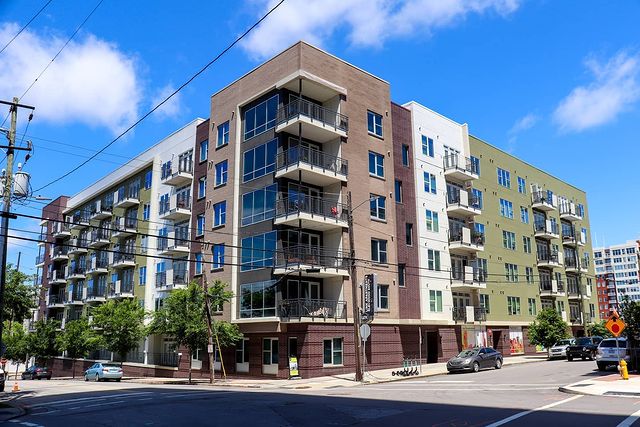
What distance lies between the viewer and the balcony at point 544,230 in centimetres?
5828

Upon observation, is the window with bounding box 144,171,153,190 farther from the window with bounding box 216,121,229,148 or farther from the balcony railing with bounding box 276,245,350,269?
the balcony railing with bounding box 276,245,350,269

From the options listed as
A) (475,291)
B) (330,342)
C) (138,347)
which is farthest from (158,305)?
(475,291)

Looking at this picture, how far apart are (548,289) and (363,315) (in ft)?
104

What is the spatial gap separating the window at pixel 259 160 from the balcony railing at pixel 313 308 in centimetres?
862

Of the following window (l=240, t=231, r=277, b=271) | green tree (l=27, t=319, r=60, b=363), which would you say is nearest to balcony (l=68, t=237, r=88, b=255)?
green tree (l=27, t=319, r=60, b=363)

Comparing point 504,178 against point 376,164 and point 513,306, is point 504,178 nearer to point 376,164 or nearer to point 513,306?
point 513,306

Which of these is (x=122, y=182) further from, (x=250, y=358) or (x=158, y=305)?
(x=250, y=358)

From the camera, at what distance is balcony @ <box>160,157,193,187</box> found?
44531mm

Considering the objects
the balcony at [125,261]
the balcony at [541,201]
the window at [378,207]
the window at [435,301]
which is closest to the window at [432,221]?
the window at [435,301]

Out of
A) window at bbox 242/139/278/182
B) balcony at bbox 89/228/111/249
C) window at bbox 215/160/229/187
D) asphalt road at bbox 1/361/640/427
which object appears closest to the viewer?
asphalt road at bbox 1/361/640/427

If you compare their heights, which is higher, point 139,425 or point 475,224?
point 475,224

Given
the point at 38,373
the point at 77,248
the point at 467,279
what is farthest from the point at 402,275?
the point at 77,248

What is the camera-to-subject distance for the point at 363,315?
1320 inches

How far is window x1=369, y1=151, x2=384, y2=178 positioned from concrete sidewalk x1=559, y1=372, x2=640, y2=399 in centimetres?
2030
